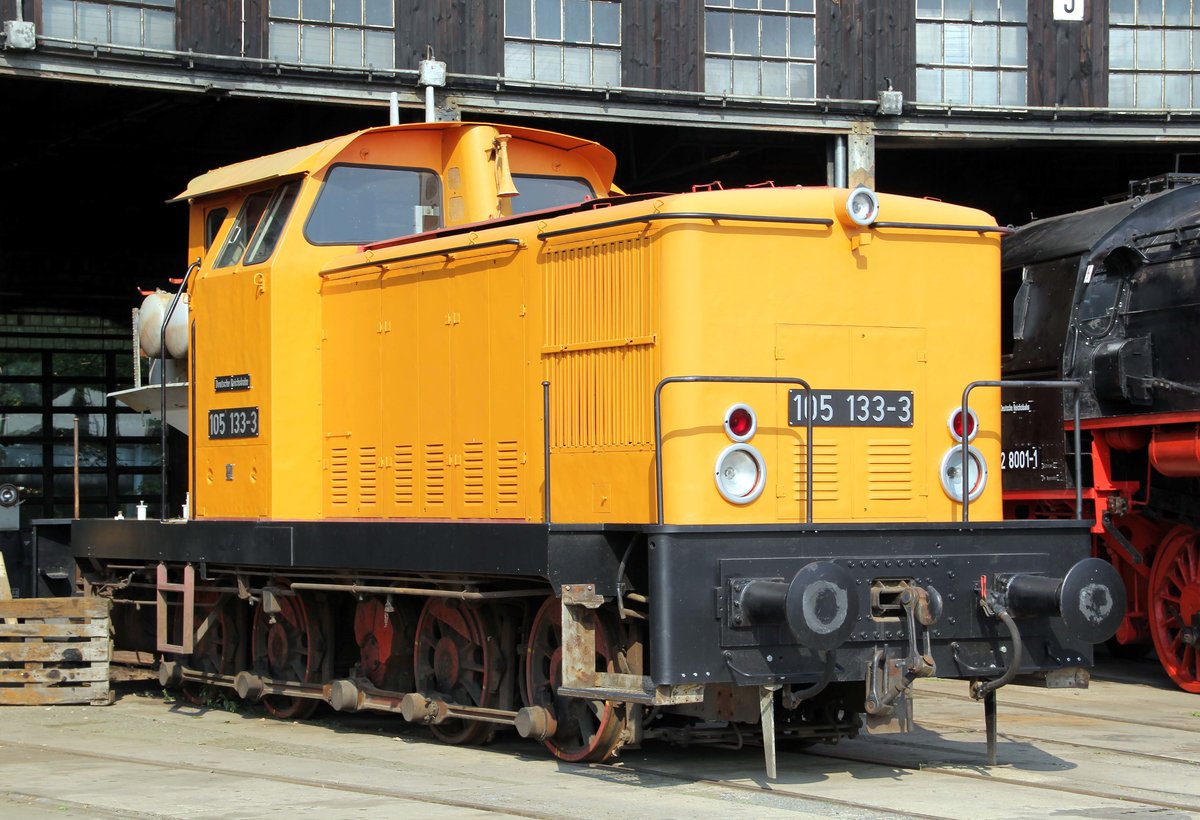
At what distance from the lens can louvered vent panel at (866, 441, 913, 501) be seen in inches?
323

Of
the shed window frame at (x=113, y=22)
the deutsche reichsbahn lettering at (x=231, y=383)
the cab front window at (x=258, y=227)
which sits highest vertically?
the shed window frame at (x=113, y=22)

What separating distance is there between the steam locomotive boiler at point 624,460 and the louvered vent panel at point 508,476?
0.8 inches

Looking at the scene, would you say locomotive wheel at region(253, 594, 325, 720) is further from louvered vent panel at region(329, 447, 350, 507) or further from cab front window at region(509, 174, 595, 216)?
cab front window at region(509, 174, 595, 216)

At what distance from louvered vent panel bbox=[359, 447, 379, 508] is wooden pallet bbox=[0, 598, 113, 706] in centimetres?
287

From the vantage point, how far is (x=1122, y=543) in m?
12.7

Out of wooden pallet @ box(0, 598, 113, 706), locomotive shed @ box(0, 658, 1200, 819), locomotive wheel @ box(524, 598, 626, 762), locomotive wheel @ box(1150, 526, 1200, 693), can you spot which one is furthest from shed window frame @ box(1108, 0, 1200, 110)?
wooden pallet @ box(0, 598, 113, 706)

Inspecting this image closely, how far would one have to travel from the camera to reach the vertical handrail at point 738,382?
742 cm

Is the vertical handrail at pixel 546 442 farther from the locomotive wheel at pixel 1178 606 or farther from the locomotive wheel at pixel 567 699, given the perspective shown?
the locomotive wheel at pixel 1178 606

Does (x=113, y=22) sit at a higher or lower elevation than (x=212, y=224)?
higher

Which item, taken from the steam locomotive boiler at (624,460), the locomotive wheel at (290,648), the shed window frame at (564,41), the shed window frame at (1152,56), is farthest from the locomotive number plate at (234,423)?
the shed window frame at (1152,56)

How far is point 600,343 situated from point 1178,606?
6543 mm

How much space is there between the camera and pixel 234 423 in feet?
33.7

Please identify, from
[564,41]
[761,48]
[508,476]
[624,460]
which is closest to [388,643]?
[508,476]

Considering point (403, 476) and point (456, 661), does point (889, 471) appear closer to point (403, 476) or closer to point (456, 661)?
point (456, 661)
